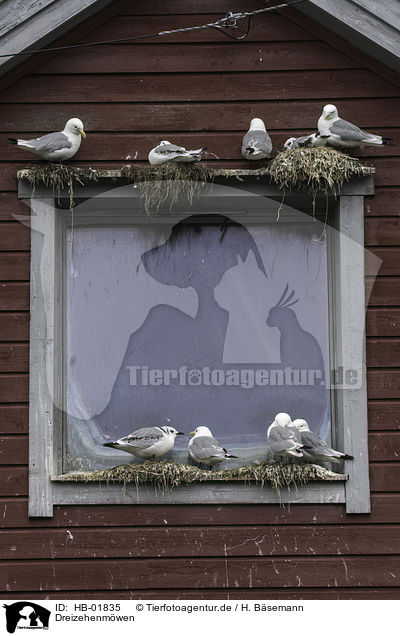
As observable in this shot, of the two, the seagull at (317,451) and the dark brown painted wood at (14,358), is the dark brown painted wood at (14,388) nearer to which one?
the dark brown painted wood at (14,358)

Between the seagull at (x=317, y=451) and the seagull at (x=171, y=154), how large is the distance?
1.51m

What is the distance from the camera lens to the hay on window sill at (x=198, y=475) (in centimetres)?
426

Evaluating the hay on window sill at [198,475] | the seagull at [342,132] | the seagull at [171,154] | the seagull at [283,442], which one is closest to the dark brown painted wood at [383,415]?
the hay on window sill at [198,475]

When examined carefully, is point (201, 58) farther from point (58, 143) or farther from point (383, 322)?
point (383, 322)

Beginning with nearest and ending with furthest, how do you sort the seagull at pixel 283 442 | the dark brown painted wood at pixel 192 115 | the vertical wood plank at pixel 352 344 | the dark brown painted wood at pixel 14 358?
the seagull at pixel 283 442 → the vertical wood plank at pixel 352 344 → the dark brown painted wood at pixel 14 358 → the dark brown painted wood at pixel 192 115

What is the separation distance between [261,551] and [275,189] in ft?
6.08

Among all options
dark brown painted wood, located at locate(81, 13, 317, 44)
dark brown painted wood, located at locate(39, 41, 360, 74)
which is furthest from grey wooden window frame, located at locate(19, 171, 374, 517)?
dark brown painted wood, located at locate(81, 13, 317, 44)

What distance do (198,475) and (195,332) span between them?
2.59ft

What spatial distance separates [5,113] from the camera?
4.64 meters

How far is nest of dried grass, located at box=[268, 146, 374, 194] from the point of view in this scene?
4.42 metres

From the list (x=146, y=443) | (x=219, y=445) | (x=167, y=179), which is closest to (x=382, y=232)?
(x=167, y=179)

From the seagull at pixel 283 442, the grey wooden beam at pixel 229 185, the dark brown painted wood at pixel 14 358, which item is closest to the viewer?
the seagull at pixel 283 442

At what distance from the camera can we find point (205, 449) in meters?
4.27

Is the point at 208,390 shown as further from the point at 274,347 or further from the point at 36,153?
the point at 36,153
